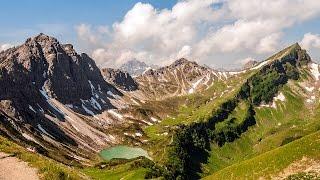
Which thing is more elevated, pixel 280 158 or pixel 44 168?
pixel 44 168

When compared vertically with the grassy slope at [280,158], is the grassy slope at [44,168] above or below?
above

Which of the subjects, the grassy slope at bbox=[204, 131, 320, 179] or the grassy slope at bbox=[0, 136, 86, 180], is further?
the grassy slope at bbox=[204, 131, 320, 179]

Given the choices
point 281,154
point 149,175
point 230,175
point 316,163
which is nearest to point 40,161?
point 316,163

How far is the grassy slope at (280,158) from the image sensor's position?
3762 inches

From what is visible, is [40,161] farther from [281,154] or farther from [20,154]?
[281,154]

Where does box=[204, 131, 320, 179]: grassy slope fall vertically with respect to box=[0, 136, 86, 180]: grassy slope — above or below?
below

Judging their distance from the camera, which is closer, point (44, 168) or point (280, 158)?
point (44, 168)

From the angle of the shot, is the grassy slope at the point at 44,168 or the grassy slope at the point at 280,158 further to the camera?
the grassy slope at the point at 280,158

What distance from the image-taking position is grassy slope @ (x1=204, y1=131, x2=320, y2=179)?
9556 cm

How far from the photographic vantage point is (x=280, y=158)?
331 feet

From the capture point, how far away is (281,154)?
338 feet

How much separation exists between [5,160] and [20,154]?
12.3ft

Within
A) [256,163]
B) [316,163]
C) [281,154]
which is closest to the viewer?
[316,163]

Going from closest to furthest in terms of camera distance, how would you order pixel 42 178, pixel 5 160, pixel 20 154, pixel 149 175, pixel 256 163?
pixel 42 178, pixel 5 160, pixel 20 154, pixel 256 163, pixel 149 175
